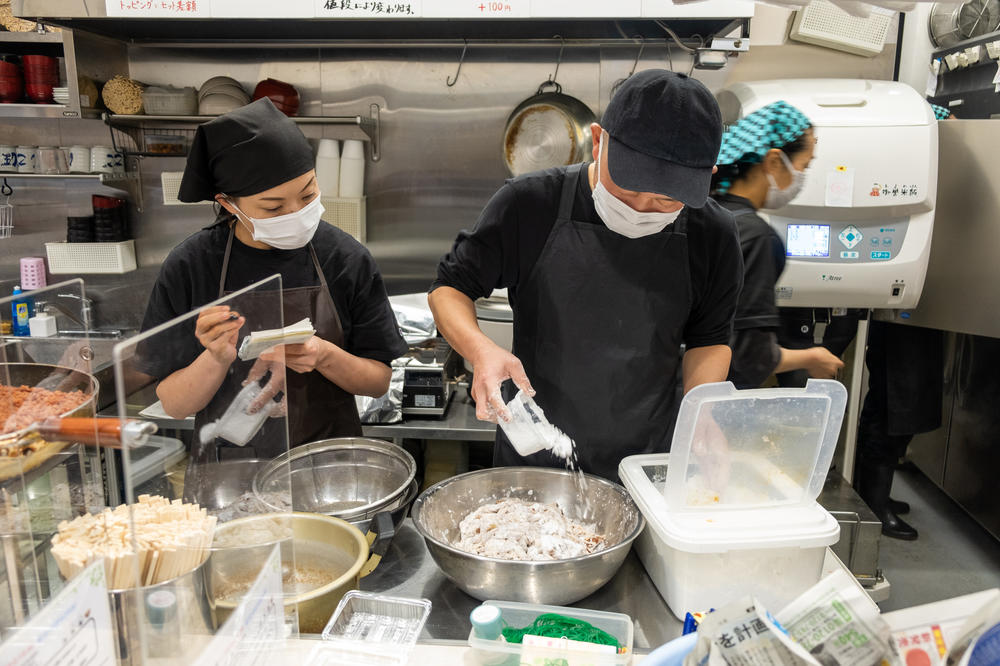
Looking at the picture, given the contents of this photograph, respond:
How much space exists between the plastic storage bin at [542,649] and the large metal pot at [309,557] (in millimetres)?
232

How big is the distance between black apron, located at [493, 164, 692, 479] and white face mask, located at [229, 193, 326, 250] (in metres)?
0.56

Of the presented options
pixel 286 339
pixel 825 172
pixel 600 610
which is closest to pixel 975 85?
pixel 825 172

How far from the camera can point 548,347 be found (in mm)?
1743

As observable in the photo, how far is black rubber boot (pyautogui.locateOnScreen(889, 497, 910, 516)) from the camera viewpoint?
3.77m

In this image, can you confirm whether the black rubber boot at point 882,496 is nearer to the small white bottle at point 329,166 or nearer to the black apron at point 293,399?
the black apron at point 293,399

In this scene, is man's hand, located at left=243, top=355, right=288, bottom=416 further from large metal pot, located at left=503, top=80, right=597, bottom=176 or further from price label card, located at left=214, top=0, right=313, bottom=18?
large metal pot, located at left=503, top=80, right=597, bottom=176

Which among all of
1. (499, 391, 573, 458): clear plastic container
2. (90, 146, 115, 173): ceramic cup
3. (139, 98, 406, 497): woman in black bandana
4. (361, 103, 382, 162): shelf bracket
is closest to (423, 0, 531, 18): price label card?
(361, 103, 382, 162): shelf bracket

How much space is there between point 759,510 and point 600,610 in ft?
1.08

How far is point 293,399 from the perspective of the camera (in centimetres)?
174

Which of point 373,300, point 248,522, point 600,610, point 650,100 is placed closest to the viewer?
point 248,522

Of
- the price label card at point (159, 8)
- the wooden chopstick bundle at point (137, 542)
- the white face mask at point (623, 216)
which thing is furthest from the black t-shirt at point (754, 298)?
the price label card at point (159, 8)

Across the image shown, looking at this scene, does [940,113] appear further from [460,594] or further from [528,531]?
[460,594]

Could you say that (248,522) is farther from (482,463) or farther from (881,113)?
(881,113)

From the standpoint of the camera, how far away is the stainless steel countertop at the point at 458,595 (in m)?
1.19
